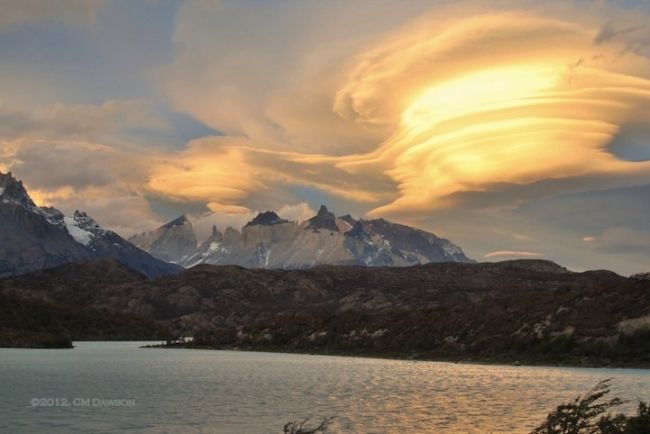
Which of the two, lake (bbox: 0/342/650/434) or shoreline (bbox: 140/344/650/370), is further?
shoreline (bbox: 140/344/650/370)

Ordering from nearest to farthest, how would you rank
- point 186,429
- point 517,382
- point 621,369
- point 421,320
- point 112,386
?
point 186,429
point 112,386
point 517,382
point 621,369
point 421,320

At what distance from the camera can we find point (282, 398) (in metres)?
61.8

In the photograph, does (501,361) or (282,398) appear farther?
(501,361)

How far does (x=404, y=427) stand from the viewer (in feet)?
146

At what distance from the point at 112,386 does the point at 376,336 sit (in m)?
98.4

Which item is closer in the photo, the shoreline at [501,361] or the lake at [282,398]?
the lake at [282,398]

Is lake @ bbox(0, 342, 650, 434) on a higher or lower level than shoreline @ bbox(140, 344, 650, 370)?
lower

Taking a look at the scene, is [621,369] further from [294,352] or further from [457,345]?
[294,352]

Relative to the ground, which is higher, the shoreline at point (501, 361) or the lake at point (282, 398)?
the shoreline at point (501, 361)

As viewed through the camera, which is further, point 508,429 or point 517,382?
point 517,382

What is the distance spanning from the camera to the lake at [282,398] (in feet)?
147

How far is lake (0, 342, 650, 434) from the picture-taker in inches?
1761

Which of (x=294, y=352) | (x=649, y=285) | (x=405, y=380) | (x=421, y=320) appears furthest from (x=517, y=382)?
(x=294, y=352)

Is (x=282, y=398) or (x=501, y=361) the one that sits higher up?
(x=501, y=361)
